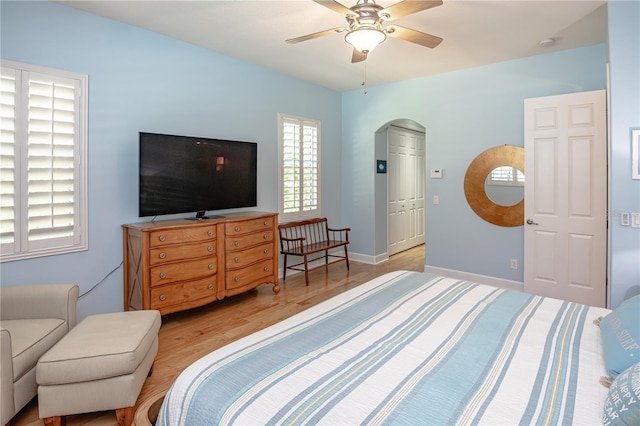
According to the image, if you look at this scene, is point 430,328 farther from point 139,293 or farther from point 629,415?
point 139,293

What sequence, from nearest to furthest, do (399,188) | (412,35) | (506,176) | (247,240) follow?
(412,35)
(247,240)
(506,176)
(399,188)

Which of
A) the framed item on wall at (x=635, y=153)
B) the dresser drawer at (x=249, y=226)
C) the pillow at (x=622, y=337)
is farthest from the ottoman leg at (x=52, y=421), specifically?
the framed item on wall at (x=635, y=153)

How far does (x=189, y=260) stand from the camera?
332 cm

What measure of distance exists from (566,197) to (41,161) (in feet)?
15.8

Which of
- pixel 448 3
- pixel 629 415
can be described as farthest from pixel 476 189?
pixel 629 415

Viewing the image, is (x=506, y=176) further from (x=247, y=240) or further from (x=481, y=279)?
(x=247, y=240)

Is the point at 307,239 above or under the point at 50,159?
under

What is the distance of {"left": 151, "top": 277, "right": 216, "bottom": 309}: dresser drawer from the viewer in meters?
3.12

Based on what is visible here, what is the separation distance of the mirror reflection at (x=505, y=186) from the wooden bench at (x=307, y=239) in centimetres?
200

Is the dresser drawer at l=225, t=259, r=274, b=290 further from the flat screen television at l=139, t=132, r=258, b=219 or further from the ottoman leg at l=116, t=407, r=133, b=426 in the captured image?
the ottoman leg at l=116, t=407, r=133, b=426

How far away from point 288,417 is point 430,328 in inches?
34.6

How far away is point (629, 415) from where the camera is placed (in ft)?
3.12

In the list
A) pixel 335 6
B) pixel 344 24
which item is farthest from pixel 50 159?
pixel 344 24

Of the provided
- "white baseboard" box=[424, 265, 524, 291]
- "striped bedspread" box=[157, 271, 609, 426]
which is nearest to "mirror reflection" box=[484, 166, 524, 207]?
"white baseboard" box=[424, 265, 524, 291]
